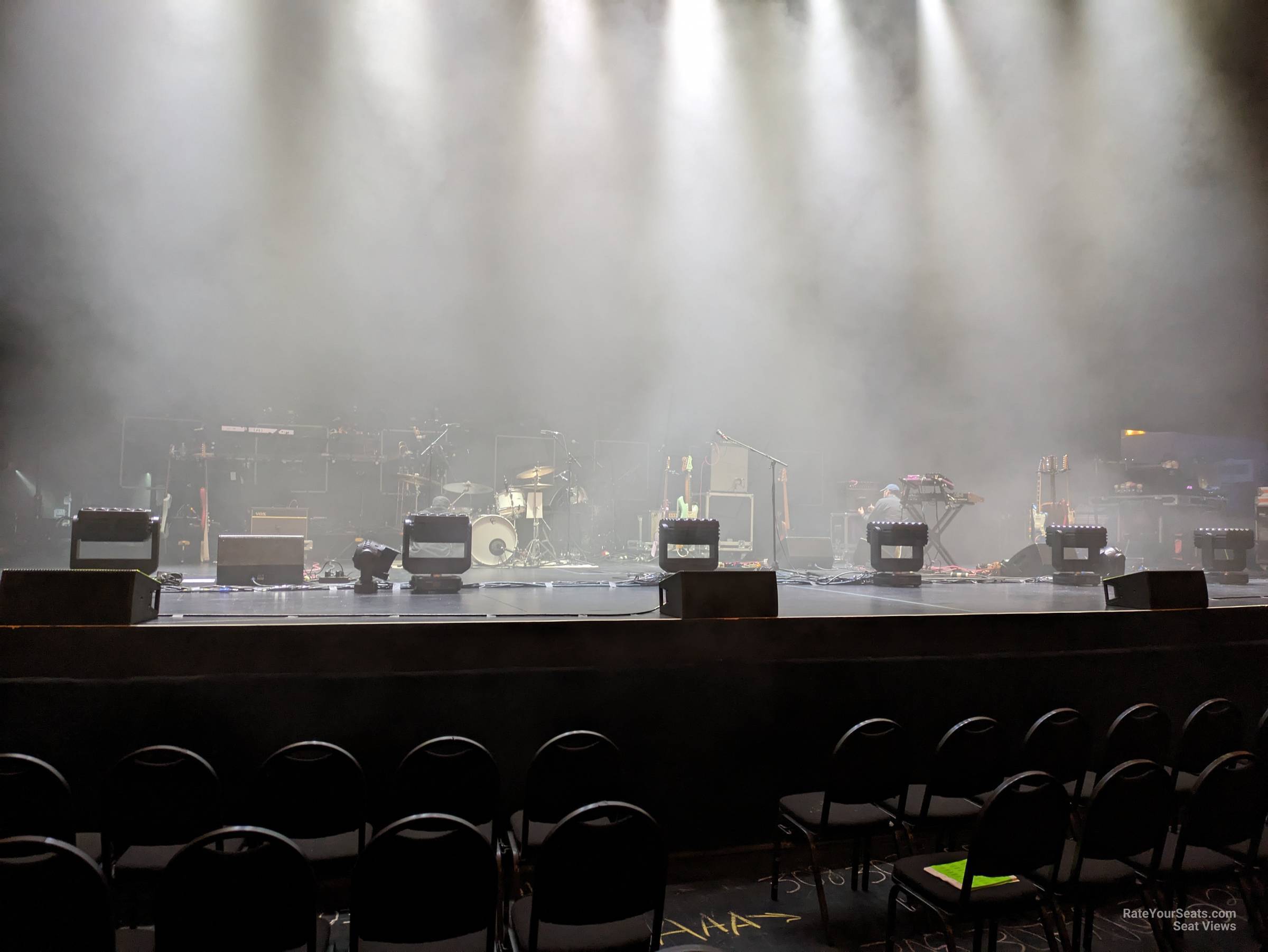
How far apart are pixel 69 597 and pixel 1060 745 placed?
4186mm

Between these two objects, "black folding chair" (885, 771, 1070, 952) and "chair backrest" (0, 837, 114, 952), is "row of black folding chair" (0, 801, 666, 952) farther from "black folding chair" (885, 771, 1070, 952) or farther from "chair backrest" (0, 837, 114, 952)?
"black folding chair" (885, 771, 1070, 952)

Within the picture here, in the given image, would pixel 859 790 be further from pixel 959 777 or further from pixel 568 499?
pixel 568 499

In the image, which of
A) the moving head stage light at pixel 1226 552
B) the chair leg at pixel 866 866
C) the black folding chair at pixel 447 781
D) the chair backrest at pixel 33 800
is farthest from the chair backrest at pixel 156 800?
the moving head stage light at pixel 1226 552

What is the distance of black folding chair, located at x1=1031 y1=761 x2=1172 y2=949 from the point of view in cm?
229

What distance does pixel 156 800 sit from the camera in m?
2.35

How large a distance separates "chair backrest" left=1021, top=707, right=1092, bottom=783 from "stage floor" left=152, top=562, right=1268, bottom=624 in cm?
102

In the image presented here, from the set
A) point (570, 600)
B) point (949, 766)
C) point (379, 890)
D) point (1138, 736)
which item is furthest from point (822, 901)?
point (570, 600)

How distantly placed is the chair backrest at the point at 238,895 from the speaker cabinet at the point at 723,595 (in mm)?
2113

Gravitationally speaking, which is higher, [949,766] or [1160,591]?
[1160,591]

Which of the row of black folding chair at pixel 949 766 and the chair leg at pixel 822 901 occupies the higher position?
the row of black folding chair at pixel 949 766

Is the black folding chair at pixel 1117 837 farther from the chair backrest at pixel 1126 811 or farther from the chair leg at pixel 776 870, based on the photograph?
the chair leg at pixel 776 870

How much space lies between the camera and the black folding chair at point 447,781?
8.14 ft

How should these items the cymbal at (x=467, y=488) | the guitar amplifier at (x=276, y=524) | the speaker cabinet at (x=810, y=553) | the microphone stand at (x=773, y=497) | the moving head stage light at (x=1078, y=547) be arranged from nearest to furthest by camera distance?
the microphone stand at (x=773, y=497), the moving head stage light at (x=1078, y=547), the guitar amplifier at (x=276, y=524), the cymbal at (x=467, y=488), the speaker cabinet at (x=810, y=553)

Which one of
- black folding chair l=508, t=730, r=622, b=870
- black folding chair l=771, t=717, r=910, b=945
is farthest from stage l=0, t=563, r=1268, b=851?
black folding chair l=508, t=730, r=622, b=870
